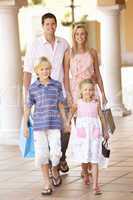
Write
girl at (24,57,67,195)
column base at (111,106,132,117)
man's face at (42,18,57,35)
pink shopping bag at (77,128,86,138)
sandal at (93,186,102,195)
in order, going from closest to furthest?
sandal at (93,186,102,195) → girl at (24,57,67,195) → pink shopping bag at (77,128,86,138) → man's face at (42,18,57,35) → column base at (111,106,132,117)

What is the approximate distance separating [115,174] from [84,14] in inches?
799

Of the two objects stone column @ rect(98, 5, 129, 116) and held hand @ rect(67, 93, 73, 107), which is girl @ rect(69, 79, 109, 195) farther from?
stone column @ rect(98, 5, 129, 116)

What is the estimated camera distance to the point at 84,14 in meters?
28.3

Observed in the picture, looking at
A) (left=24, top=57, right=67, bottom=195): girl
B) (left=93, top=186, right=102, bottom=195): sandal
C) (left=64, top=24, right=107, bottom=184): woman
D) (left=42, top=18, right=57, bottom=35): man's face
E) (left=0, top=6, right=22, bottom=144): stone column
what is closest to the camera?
(left=93, top=186, right=102, bottom=195): sandal

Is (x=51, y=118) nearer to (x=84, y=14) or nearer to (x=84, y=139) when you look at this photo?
(x=84, y=139)

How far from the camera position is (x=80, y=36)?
797 centimetres

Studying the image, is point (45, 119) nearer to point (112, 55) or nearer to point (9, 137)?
point (9, 137)

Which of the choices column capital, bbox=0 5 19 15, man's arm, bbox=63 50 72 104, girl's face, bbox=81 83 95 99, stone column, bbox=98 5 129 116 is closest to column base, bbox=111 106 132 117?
stone column, bbox=98 5 129 116

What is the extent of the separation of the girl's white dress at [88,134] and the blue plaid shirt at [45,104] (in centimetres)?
25

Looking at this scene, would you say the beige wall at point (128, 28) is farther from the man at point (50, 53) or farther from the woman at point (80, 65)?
the man at point (50, 53)

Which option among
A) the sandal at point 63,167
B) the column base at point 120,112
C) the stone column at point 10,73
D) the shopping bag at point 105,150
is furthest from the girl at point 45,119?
the column base at point 120,112

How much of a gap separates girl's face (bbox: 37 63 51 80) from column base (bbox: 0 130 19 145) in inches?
178

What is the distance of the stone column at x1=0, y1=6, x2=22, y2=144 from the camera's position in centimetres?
1180

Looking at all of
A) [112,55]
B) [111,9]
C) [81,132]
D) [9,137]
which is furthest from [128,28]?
[81,132]
